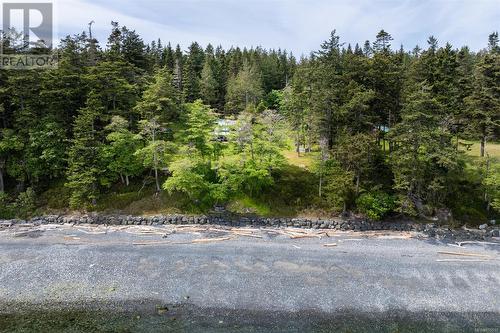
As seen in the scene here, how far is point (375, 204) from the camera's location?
2672 centimetres


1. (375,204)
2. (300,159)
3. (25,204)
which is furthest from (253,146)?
(25,204)

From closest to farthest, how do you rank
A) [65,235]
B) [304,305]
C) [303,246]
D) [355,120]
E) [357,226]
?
1. [304,305]
2. [303,246]
3. [65,235]
4. [357,226]
5. [355,120]

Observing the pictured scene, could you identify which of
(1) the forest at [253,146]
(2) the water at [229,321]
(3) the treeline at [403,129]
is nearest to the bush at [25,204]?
(1) the forest at [253,146]

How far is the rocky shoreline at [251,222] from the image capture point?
26562mm

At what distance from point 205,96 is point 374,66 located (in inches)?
1285

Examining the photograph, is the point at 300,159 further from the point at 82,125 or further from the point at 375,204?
the point at 82,125

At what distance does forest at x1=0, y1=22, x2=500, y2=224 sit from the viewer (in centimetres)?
2662

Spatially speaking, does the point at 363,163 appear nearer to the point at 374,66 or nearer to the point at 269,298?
the point at 374,66

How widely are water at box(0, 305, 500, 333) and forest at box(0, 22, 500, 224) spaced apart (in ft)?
37.1

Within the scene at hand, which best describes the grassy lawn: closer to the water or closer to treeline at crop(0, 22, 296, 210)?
treeline at crop(0, 22, 296, 210)

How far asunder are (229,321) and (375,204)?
1637 centimetres

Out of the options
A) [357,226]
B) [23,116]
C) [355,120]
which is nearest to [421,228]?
[357,226]

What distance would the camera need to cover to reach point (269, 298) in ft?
56.2

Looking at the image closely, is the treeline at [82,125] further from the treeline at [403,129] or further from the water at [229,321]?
the water at [229,321]
